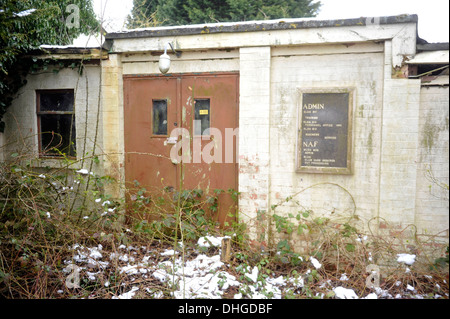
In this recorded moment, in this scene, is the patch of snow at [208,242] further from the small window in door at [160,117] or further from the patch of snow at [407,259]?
the patch of snow at [407,259]

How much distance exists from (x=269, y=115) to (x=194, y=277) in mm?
2713

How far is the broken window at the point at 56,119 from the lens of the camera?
19.5 ft

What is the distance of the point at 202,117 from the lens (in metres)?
5.39

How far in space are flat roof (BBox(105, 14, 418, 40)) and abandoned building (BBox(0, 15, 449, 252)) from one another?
2 cm

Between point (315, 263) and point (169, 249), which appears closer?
point (315, 263)

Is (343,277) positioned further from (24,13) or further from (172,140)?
(24,13)

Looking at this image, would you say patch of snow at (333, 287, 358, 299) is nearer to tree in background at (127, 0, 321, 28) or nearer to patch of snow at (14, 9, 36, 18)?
patch of snow at (14, 9, 36, 18)

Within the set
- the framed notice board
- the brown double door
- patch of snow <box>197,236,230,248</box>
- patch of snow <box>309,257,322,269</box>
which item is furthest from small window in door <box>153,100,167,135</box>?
patch of snow <box>309,257,322,269</box>

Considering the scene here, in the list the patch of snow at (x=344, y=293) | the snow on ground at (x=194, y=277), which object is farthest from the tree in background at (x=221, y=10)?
the patch of snow at (x=344, y=293)

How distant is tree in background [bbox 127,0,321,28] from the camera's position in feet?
41.7

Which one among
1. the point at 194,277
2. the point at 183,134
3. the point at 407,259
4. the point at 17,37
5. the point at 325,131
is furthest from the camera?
the point at 183,134

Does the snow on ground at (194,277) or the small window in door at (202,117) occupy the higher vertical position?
the small window in door at (202,117)

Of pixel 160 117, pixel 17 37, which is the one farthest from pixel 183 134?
pixel 17 37

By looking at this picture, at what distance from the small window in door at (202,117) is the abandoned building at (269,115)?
2cm
